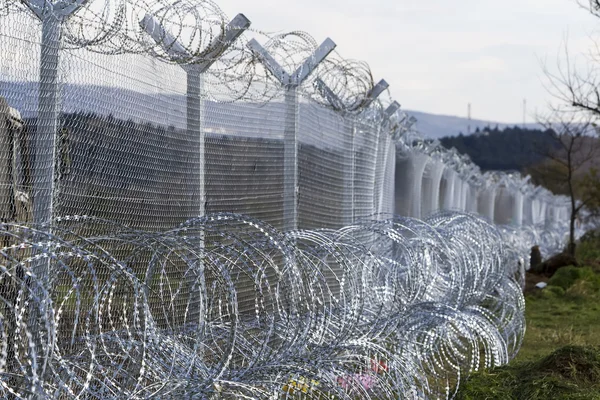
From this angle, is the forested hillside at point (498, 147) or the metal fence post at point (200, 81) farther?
the forested hillside at point (498, 147)

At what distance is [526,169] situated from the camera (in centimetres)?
5288

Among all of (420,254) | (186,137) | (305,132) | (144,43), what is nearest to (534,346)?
(420,254)

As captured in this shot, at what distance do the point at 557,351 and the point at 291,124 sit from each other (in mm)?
2823

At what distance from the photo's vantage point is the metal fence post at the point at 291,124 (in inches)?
320

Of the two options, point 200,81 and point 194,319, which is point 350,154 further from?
point 194,319

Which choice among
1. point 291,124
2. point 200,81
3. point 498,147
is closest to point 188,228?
point 200,81

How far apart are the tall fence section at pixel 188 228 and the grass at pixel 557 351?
0.27 metres

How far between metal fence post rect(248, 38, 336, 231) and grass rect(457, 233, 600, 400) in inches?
84.9

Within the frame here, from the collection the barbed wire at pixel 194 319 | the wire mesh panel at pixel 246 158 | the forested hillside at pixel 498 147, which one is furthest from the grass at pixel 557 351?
the forested hillside at pixel 498 147

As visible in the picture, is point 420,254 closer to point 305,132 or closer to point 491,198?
point 305,132

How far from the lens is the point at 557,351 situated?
23.8 feet

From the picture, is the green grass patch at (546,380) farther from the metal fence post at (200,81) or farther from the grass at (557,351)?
the metal fence post at (200,81)

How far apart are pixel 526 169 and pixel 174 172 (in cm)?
4831

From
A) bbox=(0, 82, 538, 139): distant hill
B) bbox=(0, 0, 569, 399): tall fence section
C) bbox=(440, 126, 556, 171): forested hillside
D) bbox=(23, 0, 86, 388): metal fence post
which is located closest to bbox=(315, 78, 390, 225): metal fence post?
bbox=(0, 0, 569, 399): tall fence section
